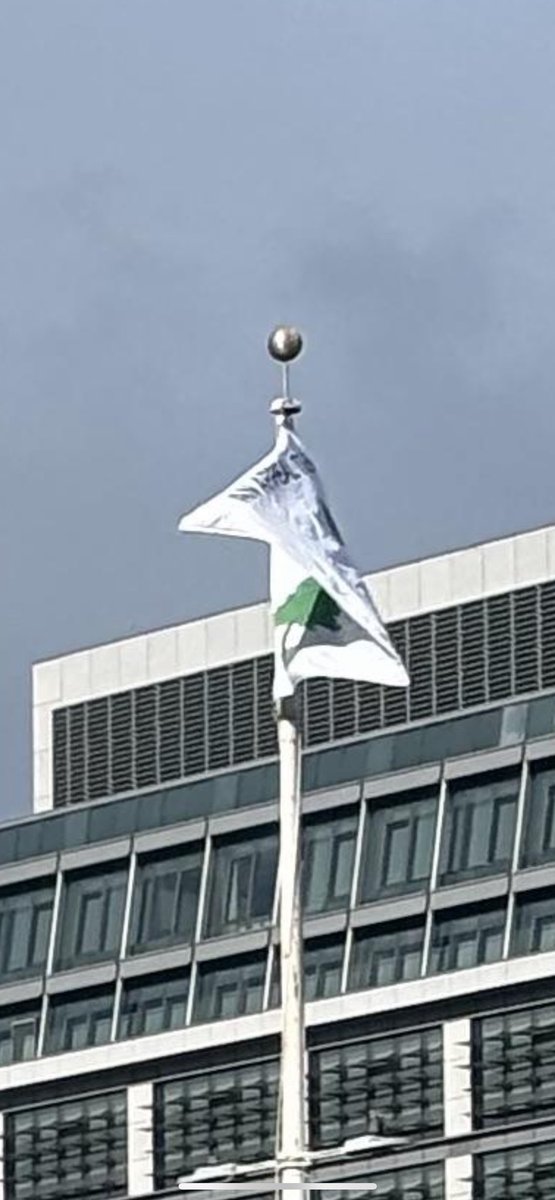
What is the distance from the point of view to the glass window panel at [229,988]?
12375 centimetres

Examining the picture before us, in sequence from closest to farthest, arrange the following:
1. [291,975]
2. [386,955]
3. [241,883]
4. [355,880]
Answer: [291,975] → [386,955] → [355,880] → [241,883]

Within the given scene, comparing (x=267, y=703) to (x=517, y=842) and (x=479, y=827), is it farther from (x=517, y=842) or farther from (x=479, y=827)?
(x=517, y=842)

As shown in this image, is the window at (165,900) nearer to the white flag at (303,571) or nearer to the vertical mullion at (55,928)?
the vertical mullion at (55,928)

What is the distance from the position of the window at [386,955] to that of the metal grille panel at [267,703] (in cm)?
496

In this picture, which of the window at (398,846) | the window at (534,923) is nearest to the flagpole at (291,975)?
→ the window at (534,923)

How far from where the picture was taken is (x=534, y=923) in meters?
118

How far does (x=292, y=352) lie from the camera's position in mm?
55094

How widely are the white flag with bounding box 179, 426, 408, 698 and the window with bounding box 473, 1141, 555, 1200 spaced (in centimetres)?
6144

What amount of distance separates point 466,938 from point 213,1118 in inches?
351

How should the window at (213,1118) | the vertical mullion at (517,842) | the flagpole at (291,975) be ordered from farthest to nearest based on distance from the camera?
the window at (213,1118) < the vertical mullion at (517,842) < the flagpole at (291,975)

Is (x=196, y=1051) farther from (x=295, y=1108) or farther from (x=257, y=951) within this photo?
(x=295, y=1108)

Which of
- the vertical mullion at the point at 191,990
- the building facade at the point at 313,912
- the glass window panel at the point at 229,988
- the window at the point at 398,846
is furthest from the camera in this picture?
the vertical mullion at the point at 191,990

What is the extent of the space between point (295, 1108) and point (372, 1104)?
67583mm

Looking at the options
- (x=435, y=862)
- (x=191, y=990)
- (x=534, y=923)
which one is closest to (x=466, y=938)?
(x=435, y=862)
